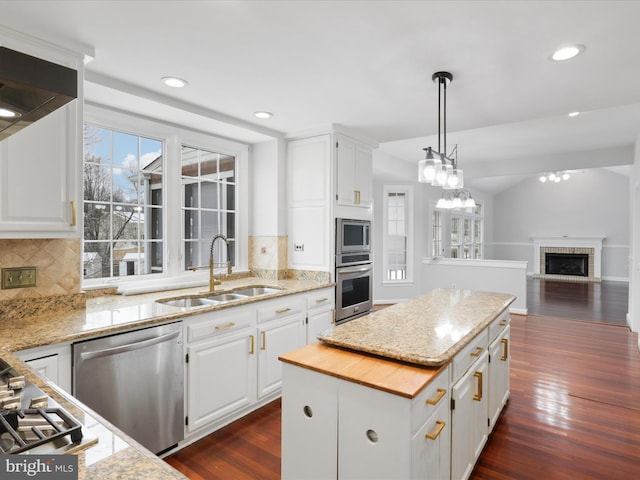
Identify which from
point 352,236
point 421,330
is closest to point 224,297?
point 352,236

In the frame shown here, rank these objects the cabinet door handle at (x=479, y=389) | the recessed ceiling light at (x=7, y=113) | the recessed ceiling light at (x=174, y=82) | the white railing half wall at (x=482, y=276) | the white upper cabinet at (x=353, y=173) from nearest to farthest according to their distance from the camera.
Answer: the recessed ceiling light at (x=7, y=113) < the cabinet door handle at (x=479, y=389) < the recessed ceiling light at (x=174, y=82) < the white upper cabinet at (x=353, y=173) < the white railing half wall at (x=482, y=276)

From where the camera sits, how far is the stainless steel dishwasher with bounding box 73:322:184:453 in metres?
1.87

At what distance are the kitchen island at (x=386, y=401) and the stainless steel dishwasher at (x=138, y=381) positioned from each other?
94 cm

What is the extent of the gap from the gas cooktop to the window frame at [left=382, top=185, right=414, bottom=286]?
245 inches

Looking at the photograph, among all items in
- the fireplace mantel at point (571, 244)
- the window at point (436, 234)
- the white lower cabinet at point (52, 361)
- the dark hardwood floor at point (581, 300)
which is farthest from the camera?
the fireplace mantel at point (571, 244)

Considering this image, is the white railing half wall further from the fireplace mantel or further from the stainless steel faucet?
the fireplace mantel

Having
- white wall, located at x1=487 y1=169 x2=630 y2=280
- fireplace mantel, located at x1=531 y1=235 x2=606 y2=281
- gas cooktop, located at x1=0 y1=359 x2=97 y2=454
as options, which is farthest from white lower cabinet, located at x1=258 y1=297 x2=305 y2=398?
white wall, located at x1=487 y1=169 x2=630 y2=280

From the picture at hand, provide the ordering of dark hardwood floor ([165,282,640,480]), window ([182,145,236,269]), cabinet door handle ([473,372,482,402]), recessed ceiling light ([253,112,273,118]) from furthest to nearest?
window ([182,145,236,269]) < recessed ceiling light ([253,112,273,118]) < dark hardwood floor ([165,282,640,480]) < cabinet door handle ([473,372,482,402])

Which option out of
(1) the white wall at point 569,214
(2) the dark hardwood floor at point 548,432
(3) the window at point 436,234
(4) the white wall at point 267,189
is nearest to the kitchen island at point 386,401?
(2) the dark hardwood floor at point 548,432

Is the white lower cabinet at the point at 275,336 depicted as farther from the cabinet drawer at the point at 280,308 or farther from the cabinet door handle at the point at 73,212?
the cabinet door handle at the point at 73,212

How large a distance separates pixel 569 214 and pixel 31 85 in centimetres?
1307

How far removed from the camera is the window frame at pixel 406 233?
6.87 meters

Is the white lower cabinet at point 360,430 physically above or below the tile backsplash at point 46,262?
below

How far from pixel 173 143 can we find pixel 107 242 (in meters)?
1.05
